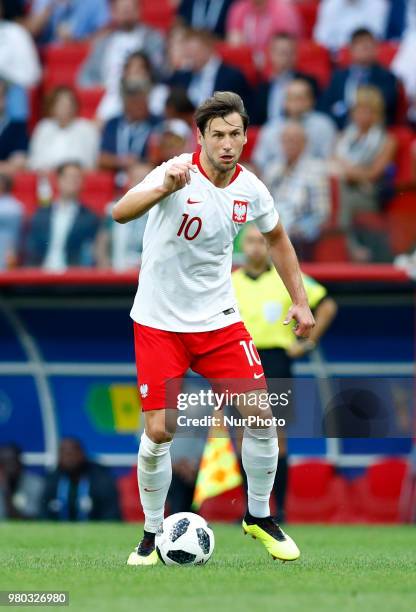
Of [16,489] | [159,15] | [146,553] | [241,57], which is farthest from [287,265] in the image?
[159,15]

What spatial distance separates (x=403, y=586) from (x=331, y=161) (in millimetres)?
7640

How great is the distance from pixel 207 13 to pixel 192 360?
1033 centimetres

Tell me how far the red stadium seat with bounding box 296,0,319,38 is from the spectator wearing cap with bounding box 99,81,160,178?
279 cm

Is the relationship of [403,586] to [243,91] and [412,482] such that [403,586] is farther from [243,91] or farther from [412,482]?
[243,91]

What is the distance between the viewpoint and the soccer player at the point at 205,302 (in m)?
6.55

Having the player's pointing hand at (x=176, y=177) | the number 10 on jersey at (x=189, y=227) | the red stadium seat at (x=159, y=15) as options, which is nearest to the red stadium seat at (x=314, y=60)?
the red stadium seat at (x=159, y=15)

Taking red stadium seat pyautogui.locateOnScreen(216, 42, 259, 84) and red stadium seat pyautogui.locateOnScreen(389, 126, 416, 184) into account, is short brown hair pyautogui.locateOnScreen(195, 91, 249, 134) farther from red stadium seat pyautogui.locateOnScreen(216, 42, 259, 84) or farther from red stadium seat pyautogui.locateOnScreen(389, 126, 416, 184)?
red stadium seat pyautogui.locateOnScreen(216, 42, 259, 84)

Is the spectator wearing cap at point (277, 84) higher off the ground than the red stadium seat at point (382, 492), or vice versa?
the spectator wearing cap at point (277, 84)

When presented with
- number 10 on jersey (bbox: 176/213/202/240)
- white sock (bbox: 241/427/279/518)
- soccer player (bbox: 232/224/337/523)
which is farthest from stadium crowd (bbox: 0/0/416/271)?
number 10 on jersey (bbox: 176/213/202/240)

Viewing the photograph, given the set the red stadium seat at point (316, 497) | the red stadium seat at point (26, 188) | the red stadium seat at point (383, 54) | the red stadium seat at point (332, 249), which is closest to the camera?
the red stadium seat at point (332, 249)

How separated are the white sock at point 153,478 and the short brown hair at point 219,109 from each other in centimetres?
162

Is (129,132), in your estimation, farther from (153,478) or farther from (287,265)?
(153,478)

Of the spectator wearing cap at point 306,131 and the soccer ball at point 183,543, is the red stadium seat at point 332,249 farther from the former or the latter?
the soccer ball at point 183,543

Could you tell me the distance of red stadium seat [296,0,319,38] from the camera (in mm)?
16375
